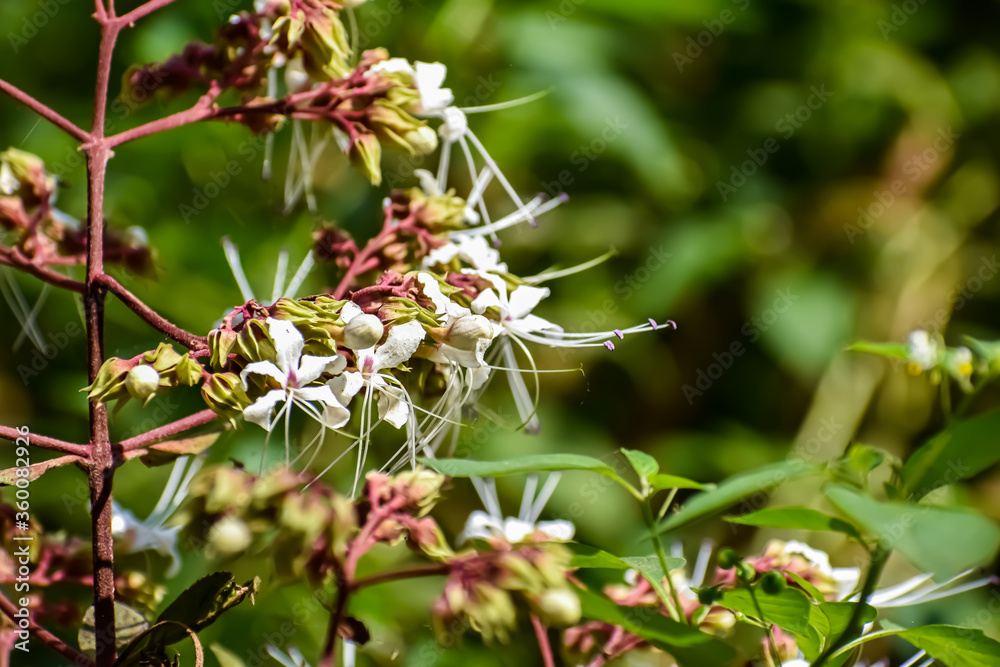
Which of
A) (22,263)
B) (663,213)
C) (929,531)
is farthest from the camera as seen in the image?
(663,213)

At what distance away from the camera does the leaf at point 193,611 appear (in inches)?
18.4

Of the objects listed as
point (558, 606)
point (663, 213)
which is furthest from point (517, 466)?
point (663, 213)

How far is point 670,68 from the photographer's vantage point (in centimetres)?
173

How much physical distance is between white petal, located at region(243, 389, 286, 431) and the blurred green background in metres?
0.55

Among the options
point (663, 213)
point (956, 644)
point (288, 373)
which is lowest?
point (663, 213)

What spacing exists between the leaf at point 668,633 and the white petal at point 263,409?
0.17 meters

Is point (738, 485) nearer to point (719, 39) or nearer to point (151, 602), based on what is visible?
point (151, 602)

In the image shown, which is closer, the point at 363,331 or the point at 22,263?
the point at 363,331

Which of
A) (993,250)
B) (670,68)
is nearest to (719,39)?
(670,68)

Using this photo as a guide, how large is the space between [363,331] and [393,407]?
Answer: 69mm

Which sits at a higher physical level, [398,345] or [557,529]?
[398,345]

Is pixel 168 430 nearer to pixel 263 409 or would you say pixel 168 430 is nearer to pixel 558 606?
pixel 263 409

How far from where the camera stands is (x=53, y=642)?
49cm

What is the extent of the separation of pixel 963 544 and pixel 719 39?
153 centimetres
